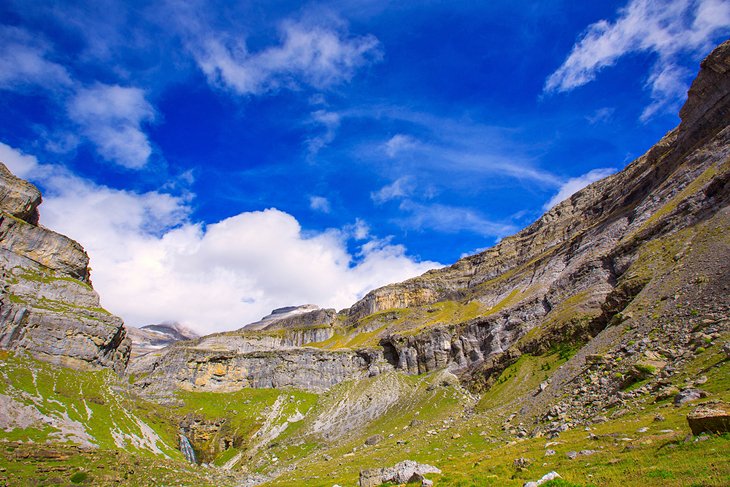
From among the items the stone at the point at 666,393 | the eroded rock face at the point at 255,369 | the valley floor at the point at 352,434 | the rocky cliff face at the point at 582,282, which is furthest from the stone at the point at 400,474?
the eroded rock face at the point at 255,369

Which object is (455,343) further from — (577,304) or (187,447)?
(187,447)

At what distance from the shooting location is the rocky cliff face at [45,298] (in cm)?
9838

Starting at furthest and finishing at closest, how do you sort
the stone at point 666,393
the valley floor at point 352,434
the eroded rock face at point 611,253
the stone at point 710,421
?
the eroded rock face at point 611,253 → the stone at point 666,393 → the valley floor at point 352,434 → the stone at point 710,421

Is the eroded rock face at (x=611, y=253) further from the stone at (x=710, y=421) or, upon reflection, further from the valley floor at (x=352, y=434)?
the stone at (x=710, y=421)

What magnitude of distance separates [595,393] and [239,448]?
359 ft

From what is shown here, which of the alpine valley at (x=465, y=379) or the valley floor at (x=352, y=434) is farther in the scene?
the alpine valley at (x=465, y=379)

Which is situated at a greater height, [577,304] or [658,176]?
[658,176]

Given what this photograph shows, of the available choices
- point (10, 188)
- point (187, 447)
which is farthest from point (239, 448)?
point (10, 188)

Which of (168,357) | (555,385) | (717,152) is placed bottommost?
(555,385)

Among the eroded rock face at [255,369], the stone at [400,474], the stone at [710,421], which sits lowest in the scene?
the stone at [400,474]

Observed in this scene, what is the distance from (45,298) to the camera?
111375 mm

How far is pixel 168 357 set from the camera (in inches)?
6452

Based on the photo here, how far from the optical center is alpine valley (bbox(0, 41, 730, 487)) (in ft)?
86.0

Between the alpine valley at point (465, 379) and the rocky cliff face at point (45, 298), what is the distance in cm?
56
